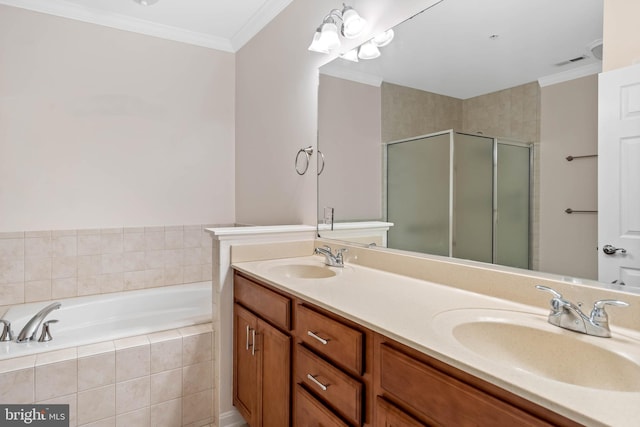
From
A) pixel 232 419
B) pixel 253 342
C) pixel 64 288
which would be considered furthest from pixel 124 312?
pixel 253 342

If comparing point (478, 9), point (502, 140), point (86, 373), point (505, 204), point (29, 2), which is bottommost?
point (86, 373)

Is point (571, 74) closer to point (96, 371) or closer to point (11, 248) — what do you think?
point (96, 371)

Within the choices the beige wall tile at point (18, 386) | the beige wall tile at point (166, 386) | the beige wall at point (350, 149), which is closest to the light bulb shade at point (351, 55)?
the beige wall at point (350, 149)

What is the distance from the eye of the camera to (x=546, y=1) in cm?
112

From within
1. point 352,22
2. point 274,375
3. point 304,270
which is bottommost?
point 274,375

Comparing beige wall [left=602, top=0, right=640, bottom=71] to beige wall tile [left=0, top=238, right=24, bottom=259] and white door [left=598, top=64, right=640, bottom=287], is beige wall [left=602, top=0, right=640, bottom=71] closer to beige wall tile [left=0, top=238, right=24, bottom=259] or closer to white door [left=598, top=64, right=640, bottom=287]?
white door [left=598, top=64, right=640, bottom=287]

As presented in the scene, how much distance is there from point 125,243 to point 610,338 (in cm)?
308

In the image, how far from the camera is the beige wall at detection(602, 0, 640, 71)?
932 mm

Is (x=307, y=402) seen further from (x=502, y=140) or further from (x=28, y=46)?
(x=28, y=46)

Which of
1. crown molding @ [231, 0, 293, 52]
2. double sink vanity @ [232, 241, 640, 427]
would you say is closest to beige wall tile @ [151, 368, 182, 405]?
double sink vanity @ [232, 241, 640, 427]

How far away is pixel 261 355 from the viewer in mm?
1616

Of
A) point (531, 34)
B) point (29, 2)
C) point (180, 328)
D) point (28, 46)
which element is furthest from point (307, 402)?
point (29, 2)

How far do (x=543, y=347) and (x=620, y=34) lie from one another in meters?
0.87

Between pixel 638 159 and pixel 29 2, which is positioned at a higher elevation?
pixel 29 2
